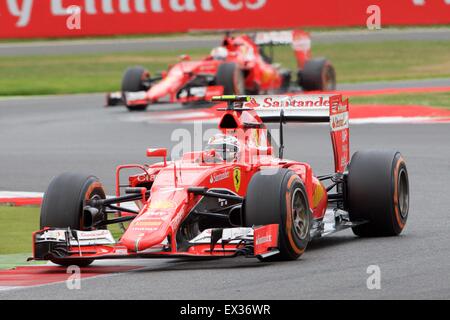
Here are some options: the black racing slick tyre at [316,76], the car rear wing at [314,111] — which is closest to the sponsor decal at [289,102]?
the car rear wing at [314,111]

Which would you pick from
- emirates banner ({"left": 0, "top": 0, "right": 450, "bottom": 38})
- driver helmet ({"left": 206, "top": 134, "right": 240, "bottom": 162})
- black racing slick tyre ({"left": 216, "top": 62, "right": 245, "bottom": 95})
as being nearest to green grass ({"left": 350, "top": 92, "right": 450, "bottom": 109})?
black racing slick tyre ({"left": 216, "top": 62, "right": 245, "bottom": 95})

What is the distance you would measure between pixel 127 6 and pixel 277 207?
25531 millimetres

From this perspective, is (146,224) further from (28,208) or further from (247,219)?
(28,208)

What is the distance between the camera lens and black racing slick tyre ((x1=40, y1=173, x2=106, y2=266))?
1108cm

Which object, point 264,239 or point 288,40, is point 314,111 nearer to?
point 264,239

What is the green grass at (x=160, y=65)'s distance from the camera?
36.9 metres

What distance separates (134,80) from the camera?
29422 mm

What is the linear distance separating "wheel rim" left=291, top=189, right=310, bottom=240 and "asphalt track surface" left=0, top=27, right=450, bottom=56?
3421 centimetres

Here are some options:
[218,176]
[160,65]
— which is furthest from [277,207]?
[160,65]

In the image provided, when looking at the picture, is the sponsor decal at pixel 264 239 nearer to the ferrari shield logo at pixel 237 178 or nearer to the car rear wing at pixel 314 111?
the ferrari shield logo at pixel 237 178

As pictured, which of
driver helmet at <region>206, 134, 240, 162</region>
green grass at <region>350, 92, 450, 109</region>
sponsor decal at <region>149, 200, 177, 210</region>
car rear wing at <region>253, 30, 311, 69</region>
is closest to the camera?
sponsor decal at <region>149, 200, 177, 210</region>

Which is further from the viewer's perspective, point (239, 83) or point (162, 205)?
point (239, 83)

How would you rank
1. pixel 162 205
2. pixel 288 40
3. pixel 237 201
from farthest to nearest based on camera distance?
pixel 288 40
pixel 237 201
pixel 162 205

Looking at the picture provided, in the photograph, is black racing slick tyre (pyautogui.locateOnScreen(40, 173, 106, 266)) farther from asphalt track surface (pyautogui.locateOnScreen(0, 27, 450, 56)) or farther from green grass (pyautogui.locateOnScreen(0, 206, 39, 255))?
asphalt track surface (pyautogui.locateOnScreen(0, 27, 450, 56))
